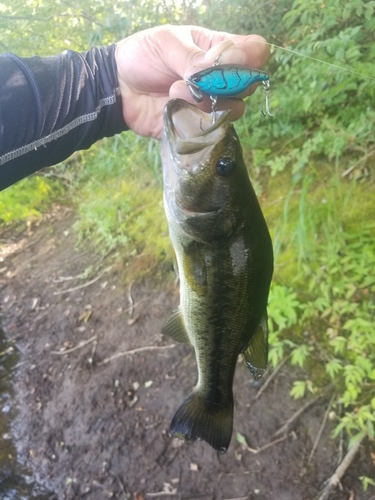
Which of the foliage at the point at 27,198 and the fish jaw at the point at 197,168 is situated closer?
the fish jaw at the point at 197,168

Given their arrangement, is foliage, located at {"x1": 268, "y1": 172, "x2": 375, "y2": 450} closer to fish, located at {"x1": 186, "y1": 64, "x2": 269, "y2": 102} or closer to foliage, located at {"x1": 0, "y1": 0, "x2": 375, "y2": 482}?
foliage, located at {"x1": 0, "y1": 0, "x2": 375, "y2": 482}

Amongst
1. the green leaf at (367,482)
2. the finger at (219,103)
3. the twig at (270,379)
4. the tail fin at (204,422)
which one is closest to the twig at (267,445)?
the twig at (270,379)

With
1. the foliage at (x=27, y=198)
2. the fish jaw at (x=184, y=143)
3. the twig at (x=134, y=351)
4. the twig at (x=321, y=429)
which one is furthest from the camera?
the foliage at (x=27, y=198)

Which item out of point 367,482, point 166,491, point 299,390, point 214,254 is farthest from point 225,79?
point 166,491

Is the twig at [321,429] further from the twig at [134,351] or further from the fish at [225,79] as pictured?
the fish at [225,79]

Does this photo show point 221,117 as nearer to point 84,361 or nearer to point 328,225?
point 328,225

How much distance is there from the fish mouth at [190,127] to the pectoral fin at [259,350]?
692 mm

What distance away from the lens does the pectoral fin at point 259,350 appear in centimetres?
154

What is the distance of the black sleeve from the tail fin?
1.36m

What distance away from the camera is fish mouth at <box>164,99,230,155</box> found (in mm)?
1284

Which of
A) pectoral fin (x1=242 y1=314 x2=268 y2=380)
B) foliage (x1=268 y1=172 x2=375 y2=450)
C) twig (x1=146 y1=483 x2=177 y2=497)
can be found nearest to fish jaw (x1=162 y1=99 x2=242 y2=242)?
pectoral fin (x1=242 y1=314 x2=268 y2=380)

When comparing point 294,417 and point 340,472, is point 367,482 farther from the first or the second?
point 294,417

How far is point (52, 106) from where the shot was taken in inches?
77.7

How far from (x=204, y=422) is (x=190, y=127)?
1152 mm
